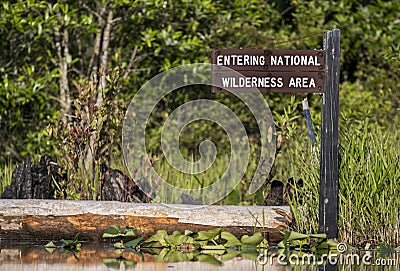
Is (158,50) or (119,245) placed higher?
(158,50)

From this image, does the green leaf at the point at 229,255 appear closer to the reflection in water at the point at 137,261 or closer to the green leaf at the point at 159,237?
the reflection in water at the point at 137,261

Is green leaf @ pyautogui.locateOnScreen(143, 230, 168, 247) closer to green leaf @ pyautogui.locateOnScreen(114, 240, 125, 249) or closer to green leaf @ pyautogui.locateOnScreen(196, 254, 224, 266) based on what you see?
green leaf @ pyautogui.locateOnScreen(114, 240, 125, 249)

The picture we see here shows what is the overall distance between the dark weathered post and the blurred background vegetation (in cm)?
261

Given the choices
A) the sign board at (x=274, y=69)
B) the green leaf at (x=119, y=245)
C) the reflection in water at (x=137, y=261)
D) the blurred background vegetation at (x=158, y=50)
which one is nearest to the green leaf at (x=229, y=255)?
the reflection in water at (x=137, y=261)

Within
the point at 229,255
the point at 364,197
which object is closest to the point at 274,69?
the point at 364,197

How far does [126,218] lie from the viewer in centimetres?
711

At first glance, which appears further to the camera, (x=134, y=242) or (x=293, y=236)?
(x=134, y=242)

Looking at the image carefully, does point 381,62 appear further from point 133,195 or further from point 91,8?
point 133,195

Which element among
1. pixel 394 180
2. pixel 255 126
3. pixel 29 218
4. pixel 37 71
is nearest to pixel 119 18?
pixel 37 71

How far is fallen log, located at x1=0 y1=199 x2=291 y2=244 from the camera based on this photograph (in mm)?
7082

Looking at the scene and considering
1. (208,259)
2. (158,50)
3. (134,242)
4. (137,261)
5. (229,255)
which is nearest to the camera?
(137,261)

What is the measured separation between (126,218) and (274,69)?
5.76 feet

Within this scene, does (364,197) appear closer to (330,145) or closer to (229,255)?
(330,145)

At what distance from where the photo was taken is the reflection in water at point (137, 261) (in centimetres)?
596
